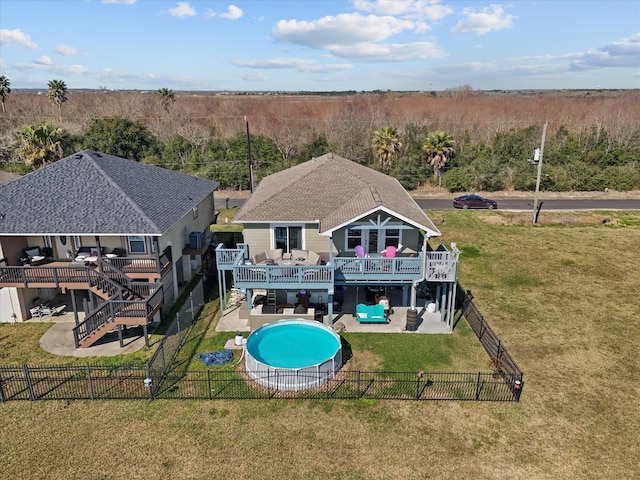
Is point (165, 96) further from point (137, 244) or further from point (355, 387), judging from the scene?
point (355, 387)

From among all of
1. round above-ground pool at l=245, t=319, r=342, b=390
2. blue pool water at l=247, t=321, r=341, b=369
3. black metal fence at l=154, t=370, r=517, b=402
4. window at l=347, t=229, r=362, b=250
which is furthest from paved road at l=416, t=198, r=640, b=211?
black metal fence at l=154, t=370, r=517, b=402

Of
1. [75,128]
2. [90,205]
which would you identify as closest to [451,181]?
[90,205]

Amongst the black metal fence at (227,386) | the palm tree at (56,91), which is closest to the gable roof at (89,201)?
the black metal fence at (227,386)

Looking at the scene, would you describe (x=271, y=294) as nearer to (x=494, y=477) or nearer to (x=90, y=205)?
(x=90, y=205)

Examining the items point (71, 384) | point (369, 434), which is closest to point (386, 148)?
point (369, 434)

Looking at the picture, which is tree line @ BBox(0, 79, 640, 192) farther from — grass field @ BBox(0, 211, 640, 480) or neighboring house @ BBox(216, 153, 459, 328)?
grass field @ BBox(0, 211, 640, 480)
